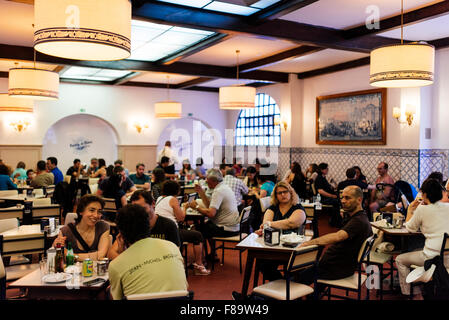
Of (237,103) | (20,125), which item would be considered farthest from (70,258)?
(20,125)

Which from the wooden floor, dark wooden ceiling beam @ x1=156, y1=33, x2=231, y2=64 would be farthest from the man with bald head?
dark wooden ceiling beam @ x1=156, y1=33, x2=231, y2=64

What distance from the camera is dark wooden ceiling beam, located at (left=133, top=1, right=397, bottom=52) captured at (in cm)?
587

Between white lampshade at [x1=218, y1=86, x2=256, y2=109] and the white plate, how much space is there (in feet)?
20.6

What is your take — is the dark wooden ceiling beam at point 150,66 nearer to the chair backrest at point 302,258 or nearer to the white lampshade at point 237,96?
the white lampshade at point 237,96

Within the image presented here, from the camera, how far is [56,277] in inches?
121

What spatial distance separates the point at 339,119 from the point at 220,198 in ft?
20.5

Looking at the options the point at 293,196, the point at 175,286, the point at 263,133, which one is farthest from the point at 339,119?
the point at 175,286

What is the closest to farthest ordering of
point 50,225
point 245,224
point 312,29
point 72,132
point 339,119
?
point 50,225
point 245,224
point 312,29
point 339,119
point 72,132

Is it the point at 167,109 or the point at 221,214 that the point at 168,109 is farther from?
the point at 221,214

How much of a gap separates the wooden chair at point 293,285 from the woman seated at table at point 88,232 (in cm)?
143

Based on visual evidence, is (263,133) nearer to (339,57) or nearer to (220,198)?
(339,57)

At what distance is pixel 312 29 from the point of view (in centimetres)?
716

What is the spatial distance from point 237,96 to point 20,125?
7361mm

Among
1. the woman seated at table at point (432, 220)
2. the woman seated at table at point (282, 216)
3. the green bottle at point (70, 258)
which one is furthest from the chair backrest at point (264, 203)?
the green bottle at point (70, 258)
